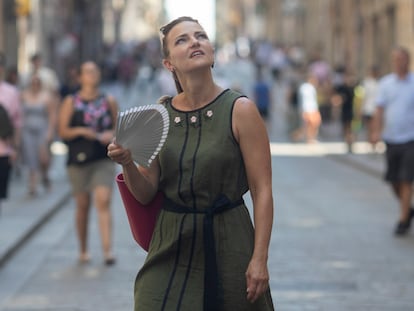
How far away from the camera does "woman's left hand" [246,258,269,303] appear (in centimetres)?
433

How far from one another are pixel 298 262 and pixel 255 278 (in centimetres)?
613

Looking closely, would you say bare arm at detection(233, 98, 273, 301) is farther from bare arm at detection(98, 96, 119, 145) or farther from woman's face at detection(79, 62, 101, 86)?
woman's face at detection(79, 62, 101, 86)

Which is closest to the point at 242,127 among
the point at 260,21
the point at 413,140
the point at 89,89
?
the point at 89,89

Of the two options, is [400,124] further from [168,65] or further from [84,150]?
[168,65]

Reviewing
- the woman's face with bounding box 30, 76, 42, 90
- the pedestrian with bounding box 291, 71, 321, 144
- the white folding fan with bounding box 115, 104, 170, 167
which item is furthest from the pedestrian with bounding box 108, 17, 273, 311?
the pedestrian with bounding box 291, 71, 321, 144

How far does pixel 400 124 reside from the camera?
11797 mm

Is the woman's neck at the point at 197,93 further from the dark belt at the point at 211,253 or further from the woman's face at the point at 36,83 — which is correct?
the woman's face at the point at 36,83

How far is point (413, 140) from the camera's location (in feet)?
38.8

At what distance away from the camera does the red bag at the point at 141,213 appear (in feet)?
14.9

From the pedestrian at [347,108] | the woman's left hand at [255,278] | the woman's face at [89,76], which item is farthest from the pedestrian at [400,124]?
the pedestrian at [347,108]

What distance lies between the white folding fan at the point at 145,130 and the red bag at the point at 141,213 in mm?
322

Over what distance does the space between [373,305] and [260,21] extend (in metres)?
105

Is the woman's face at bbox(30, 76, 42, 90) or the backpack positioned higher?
the backpack

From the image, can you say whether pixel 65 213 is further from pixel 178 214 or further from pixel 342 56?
pixel 342 56
